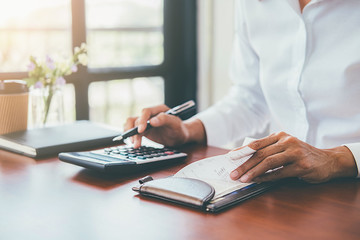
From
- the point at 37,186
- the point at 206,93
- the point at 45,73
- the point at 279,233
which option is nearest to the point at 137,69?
the point at 206,93

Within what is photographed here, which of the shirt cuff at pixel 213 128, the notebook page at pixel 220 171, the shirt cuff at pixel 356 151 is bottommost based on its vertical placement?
the shirt cuff at pixel 213 128

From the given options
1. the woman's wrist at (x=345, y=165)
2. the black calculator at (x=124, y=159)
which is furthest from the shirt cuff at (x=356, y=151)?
the black calculator at (x=124, y=159)

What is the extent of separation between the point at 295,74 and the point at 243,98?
257mm

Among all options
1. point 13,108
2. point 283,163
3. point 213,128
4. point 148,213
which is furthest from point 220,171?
point 13,108

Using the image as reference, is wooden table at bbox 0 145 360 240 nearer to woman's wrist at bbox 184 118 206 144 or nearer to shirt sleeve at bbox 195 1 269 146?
woman's wrist at bbox 184 118 206 144

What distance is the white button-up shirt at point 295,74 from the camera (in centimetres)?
132

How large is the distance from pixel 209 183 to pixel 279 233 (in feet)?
0.71

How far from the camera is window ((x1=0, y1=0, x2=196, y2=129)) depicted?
211cm

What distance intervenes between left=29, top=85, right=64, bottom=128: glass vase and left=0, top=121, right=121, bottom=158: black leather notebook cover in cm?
10

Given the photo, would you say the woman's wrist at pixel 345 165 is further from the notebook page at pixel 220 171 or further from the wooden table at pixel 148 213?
the notebook page at pixel 220 171

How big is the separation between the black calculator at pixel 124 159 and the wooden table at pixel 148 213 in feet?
0.08

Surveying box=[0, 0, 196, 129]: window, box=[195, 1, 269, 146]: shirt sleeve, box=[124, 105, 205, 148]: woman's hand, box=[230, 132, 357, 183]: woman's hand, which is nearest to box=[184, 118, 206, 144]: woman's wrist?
box=[124, 105, 205, 148]: woman's hand

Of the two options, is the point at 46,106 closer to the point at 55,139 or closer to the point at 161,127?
the point at 55,139

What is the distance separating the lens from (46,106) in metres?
1.53
